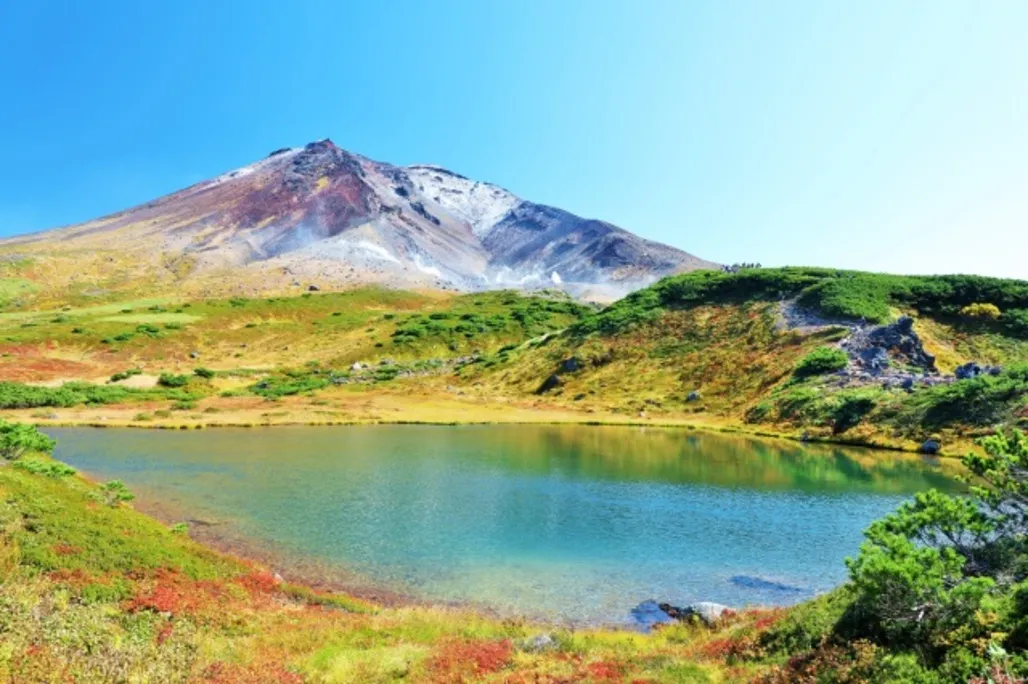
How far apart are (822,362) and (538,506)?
56658mm

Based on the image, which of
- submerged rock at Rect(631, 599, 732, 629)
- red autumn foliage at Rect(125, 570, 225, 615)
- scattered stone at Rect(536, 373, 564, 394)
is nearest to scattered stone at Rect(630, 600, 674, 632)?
submerged rock at Rect(631, 599, 732, 629)

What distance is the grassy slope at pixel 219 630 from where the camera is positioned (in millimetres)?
12992

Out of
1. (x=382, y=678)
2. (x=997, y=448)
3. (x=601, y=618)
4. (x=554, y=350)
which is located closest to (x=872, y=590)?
(x=997, y=448)

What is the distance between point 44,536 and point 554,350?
9565 cm

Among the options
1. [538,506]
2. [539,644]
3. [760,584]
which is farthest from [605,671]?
[538,506]

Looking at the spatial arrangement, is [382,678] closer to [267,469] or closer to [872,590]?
[872,590]

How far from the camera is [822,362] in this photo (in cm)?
8069

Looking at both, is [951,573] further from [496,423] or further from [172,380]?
[172,380]

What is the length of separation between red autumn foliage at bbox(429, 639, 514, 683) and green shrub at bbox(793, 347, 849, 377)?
72828 millimetres

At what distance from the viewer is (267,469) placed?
47.7 meters

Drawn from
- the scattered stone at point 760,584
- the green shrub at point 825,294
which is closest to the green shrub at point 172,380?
the green shrub at point 825,294

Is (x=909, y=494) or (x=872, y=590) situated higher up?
(x=872, y=590)

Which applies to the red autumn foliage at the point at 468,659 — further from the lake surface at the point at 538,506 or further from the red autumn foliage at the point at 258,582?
the red autumn foliage at the point at 258,582

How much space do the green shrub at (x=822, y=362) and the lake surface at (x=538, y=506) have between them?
20.8 meters
